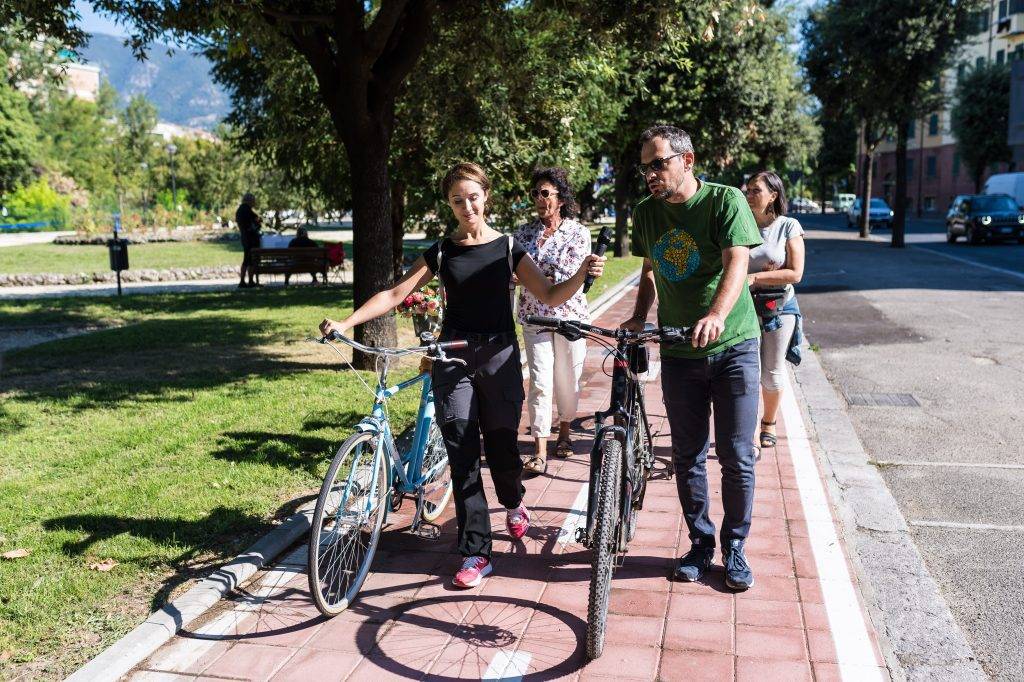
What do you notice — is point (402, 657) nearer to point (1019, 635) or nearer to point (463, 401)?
point (463, 401)

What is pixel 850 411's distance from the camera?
25.7 feet

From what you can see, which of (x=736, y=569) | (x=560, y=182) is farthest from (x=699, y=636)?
(x=560, y=182)

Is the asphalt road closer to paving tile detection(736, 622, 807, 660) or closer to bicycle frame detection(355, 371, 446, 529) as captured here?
paving tile detection(736, 622, 807, 660)

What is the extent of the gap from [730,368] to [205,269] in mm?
20177

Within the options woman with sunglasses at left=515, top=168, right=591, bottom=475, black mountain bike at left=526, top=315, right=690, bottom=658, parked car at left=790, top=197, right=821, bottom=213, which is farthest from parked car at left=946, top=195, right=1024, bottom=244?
parked car at left=790, top=197, right=821, bottom=213

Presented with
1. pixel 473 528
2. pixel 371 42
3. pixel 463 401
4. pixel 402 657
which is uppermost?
pixel 371 42

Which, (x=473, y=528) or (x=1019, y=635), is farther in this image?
(x=473, y=528)

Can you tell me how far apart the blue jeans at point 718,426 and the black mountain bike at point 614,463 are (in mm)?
205

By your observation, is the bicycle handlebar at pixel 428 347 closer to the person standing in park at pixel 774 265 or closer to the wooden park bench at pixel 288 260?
the person standing in park at pixel 774 265

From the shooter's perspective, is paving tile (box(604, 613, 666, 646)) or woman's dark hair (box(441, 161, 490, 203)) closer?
paving tile (box(604, 613, 666, 646))

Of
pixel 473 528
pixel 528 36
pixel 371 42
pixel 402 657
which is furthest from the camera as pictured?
pixel 528 36

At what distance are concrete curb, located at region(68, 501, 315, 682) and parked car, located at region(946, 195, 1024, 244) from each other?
31024mm

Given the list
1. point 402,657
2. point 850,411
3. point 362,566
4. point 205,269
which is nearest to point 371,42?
point 850,411

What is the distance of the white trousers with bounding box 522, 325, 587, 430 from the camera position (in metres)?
6.07
